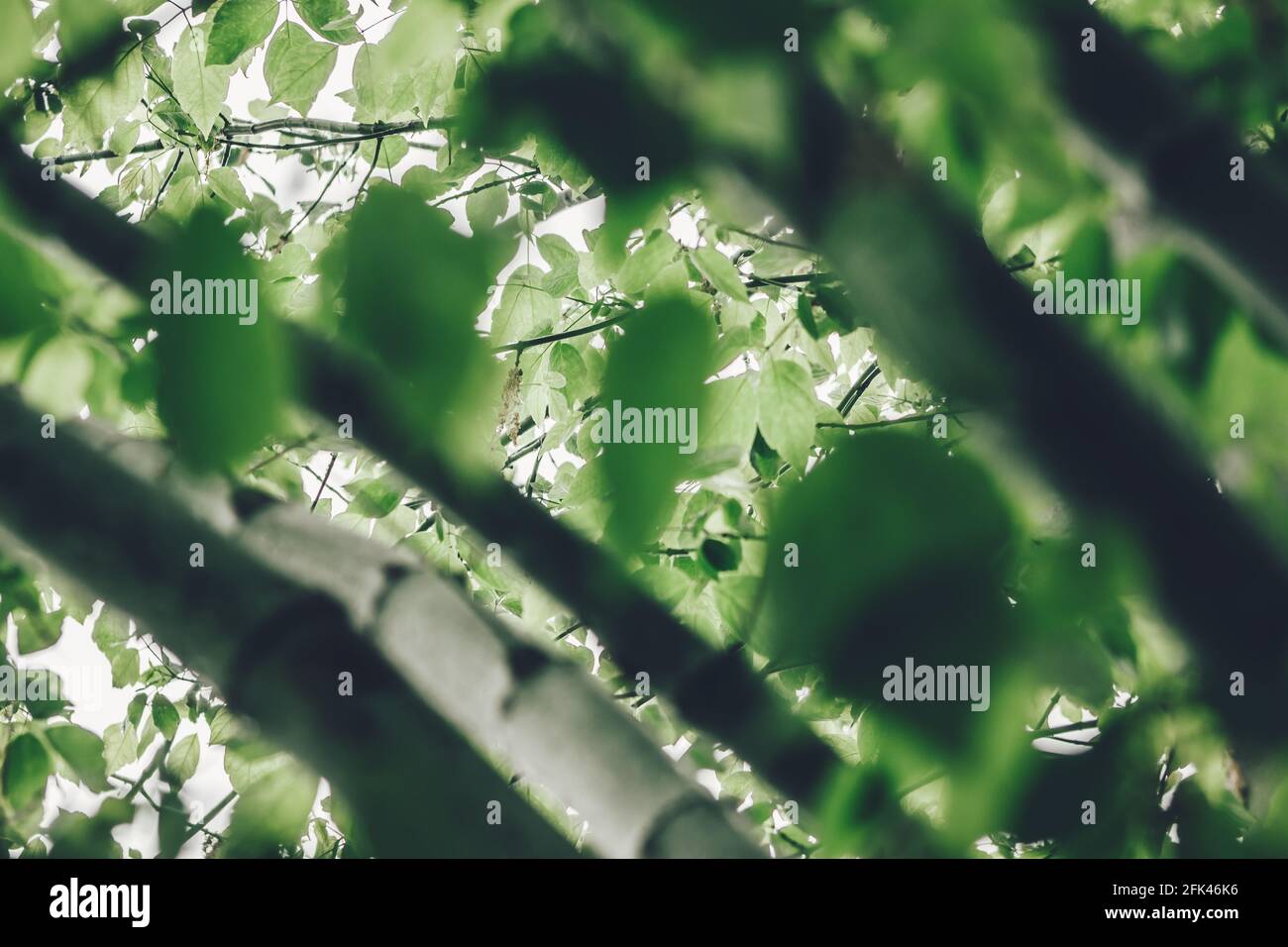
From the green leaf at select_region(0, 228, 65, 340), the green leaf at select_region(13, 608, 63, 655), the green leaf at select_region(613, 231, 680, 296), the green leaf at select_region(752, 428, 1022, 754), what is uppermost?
the green leaf at select_region(613, 231, 680, 296)

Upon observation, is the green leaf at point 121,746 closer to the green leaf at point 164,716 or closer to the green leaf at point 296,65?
the green leaf at point 164,716

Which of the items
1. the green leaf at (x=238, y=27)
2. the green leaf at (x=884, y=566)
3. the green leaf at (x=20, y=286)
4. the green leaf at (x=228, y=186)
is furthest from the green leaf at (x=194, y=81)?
the green leaf at (x=884, y=566)

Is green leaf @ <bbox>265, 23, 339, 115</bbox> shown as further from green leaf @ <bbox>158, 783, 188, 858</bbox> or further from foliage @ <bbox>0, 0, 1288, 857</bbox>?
green leaf @ <bbox>158, 783, 188, 858</bbox>

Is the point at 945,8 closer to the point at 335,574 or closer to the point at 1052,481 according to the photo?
the point at 1052,481

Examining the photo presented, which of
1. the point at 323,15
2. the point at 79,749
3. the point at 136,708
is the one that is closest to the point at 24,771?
the point at 79,749

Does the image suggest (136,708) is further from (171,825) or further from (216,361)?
(216,361)

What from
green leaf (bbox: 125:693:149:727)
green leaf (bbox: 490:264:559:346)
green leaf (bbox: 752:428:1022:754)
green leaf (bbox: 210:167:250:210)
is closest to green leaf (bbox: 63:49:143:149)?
green leaf (bbox: 490:264:559:346)
